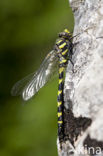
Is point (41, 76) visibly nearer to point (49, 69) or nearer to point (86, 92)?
point (49, 69)

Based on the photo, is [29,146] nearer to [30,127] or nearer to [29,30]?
[30,127]

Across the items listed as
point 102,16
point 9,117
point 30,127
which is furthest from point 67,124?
point 9,117

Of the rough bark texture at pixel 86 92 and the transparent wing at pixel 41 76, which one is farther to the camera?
the transparent wing at pixel 41 76

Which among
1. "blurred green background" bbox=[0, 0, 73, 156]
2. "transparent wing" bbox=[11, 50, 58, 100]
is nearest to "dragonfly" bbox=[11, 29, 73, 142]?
"transparent wing" bbox=[11, 50, 58, 100]

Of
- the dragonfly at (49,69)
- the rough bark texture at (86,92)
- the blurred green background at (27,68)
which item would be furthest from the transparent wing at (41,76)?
the blurred green background at (27,68)

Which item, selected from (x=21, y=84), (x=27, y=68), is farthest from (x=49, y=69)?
(x=27, y=68)

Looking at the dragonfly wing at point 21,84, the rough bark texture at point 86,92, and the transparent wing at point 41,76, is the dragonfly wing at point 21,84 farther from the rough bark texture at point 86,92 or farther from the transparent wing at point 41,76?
the rough bark texture at point 86,92

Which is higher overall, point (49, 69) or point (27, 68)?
point (27, 68)
